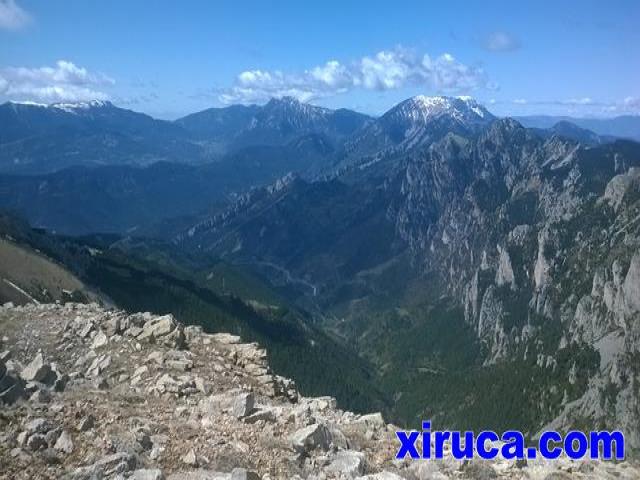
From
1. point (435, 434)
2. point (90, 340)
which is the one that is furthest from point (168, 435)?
point (90, 340)

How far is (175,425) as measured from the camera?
92.7 ft

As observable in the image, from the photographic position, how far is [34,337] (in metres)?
44.2

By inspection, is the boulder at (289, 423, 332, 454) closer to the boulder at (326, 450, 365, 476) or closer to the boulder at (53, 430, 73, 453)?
the boulder at (326, 450, 365, 476)

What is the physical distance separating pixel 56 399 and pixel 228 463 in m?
10.8

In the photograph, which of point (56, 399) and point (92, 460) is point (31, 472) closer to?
point (92, 460)

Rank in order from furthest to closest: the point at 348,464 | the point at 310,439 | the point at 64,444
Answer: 1. the point at 310,439
2. the point at 348,464
3. the point at 64,444

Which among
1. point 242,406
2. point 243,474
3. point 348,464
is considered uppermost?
point 243,474

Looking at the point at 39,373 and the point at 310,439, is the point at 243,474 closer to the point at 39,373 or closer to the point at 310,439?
the point at 310,439

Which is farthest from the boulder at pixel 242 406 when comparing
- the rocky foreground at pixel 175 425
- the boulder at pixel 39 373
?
the boulder at pixel 39 373

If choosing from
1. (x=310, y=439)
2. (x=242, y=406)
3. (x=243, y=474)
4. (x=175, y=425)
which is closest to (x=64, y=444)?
(x=175, y=425)

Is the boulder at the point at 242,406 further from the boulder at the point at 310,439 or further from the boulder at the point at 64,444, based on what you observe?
the boulder at the point at 64,444

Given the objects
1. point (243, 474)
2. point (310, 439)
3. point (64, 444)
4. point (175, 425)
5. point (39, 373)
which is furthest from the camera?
point (39, 373)

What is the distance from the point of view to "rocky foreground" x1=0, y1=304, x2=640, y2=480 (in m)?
23.5

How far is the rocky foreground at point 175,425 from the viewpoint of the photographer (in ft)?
77.2
